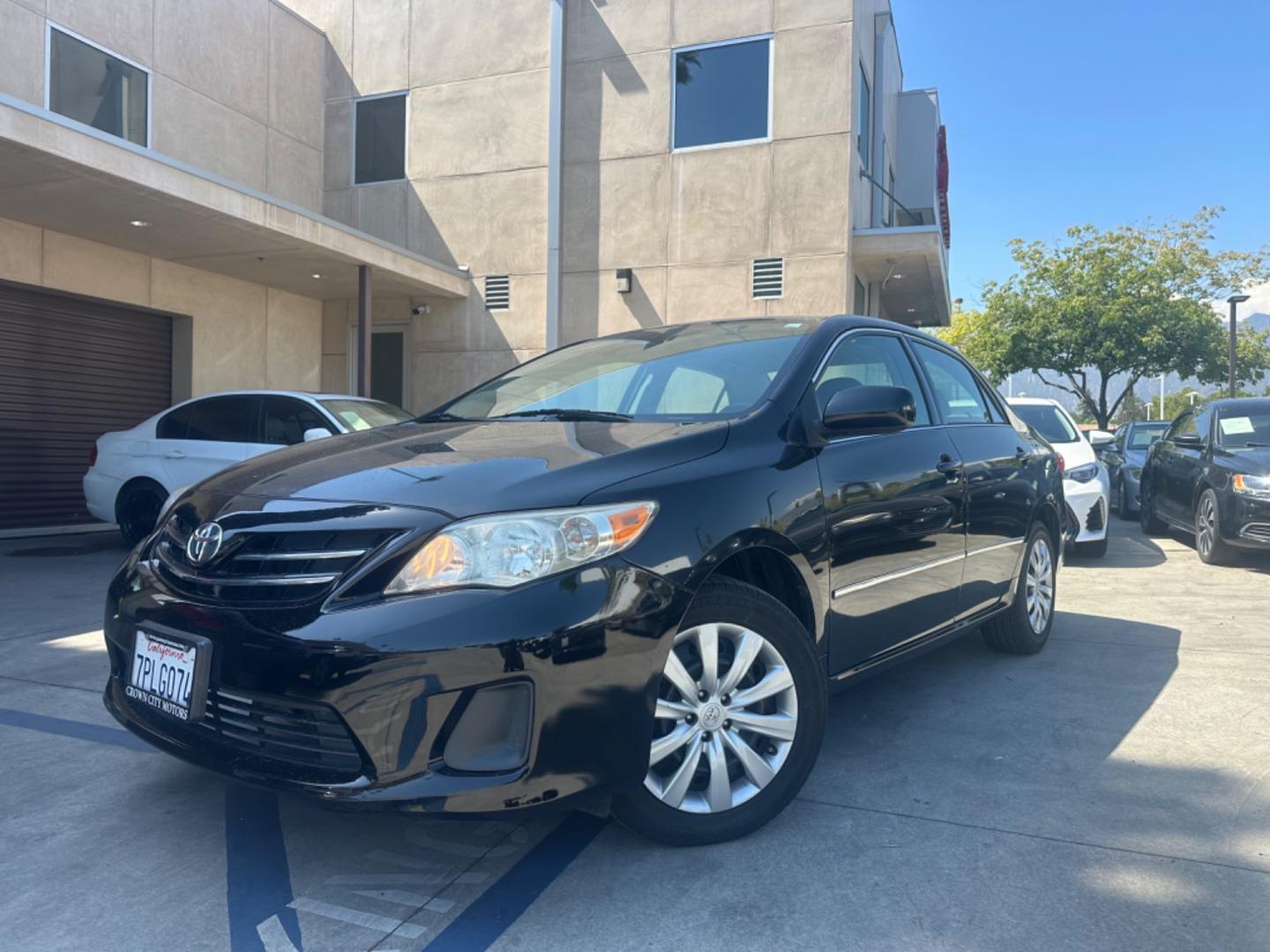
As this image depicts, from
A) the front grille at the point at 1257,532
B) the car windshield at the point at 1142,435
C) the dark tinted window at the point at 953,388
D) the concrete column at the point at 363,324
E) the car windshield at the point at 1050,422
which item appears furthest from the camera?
the car windshield at the point at 1142,435

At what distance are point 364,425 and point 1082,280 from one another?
26200 mm

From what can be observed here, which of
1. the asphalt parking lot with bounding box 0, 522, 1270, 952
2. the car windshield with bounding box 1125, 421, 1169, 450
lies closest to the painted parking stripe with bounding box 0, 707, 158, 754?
the asphalt parking lot with bounding box 0, 522, 1270, 952

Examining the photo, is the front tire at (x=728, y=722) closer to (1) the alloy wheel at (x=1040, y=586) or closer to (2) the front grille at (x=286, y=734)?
(2) the front grille at (x=286, y=734)

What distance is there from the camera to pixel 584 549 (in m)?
2.33

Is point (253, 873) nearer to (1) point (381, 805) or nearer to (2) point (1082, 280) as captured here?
(1) point (381, 805)

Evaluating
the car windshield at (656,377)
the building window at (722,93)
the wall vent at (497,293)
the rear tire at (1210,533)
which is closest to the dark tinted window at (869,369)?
the car windshield at (656,377)

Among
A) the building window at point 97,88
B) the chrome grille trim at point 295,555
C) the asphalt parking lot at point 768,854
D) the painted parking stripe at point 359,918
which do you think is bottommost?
the painted parking stripe at point 359,918

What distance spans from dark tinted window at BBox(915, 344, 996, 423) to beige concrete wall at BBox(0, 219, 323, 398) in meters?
9.34

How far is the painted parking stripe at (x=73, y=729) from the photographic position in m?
3.55

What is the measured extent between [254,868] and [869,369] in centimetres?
277

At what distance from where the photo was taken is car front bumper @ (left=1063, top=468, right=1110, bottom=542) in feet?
26.8

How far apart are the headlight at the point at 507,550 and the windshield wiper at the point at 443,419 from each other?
1.28 m

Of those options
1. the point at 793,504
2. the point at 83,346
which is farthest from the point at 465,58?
the point at 793,504

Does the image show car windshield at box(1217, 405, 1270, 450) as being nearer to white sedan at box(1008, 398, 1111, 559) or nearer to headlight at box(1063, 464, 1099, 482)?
white sedan at box(1008, 398, 1111, 559)
